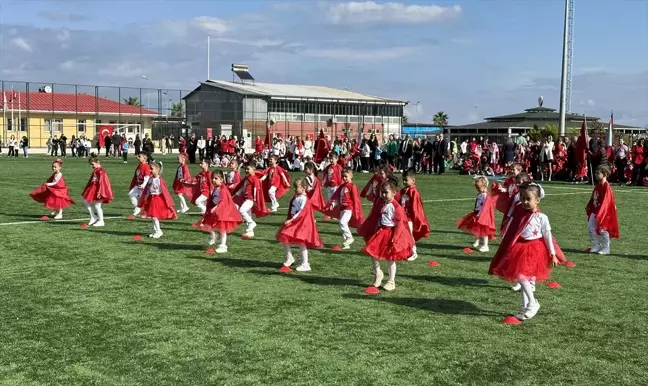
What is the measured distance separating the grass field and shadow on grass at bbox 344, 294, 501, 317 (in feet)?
0.08

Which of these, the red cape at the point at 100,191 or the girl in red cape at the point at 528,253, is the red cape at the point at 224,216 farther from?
the girl in red cape at the point at 528,253

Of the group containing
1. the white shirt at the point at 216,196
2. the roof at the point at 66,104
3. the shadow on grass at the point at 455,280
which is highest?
the roof at the point at 66,104

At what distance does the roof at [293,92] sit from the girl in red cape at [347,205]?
54377mm

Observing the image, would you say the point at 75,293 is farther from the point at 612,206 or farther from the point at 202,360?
the point at 612,206

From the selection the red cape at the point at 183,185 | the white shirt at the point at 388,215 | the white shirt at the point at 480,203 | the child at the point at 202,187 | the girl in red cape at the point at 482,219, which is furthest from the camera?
the red cape at the point at 183,185

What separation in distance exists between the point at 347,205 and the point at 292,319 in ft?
17.3

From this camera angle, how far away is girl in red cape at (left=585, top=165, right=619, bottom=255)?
12.1 meters

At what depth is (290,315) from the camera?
25.5ft

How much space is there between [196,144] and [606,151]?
25.5 metres

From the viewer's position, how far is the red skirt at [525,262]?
757 cm

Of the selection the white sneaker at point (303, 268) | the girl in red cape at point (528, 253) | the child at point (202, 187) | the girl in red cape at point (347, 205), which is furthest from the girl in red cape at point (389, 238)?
the child at point (202, 187)

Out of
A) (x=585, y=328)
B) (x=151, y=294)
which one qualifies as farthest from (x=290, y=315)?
(x=585, y=328)

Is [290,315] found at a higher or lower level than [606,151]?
lower

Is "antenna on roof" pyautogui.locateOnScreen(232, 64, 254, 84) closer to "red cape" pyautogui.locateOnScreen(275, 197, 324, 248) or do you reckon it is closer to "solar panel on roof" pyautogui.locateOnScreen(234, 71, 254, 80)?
"solar panel on roof" pyautogui.locateOnScreen(234, 71, 254, 80)
